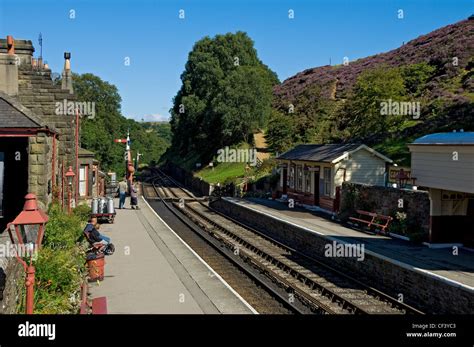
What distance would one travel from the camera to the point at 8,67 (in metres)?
17.4

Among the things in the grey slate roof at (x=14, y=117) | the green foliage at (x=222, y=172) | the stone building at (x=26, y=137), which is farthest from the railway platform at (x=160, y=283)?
the green foliage at (x=222, y=172)

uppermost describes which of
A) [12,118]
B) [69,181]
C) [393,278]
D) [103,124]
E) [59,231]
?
[103,124]

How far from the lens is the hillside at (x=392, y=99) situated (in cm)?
3928

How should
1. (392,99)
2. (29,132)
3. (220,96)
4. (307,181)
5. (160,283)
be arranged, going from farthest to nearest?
1. (220,96)
2. (392,99)
3. (307,181)
4. (160,283)
5. (29,132)

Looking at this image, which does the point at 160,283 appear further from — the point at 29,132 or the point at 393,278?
the point at 393,278

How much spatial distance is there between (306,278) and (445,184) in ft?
18.5

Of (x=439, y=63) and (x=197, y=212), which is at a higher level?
(x=439, y=63)

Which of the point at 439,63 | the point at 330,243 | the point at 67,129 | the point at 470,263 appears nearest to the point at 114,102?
the point at 439,63

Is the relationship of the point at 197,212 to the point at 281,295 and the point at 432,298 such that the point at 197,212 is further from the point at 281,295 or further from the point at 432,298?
the point at 432,298

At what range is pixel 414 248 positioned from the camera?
18.2m

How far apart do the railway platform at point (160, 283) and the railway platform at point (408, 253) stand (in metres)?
5.60

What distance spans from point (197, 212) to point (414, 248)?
21.1 m

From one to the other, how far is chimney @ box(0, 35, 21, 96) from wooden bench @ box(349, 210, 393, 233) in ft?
51.0

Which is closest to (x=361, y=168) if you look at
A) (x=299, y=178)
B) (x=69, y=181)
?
(x=299, y=178)
